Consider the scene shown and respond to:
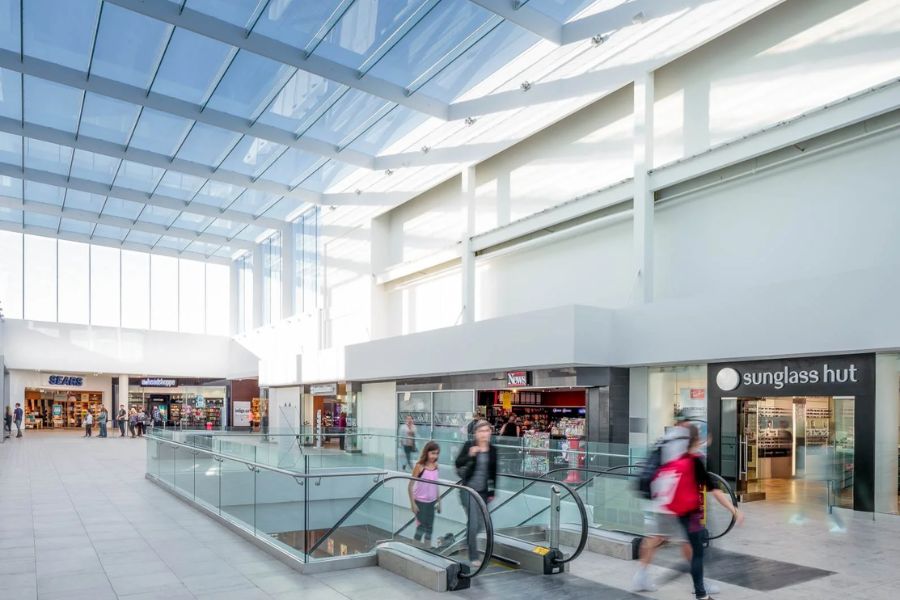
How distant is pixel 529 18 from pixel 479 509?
36.7ft

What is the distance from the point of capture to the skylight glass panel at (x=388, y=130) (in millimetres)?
20047

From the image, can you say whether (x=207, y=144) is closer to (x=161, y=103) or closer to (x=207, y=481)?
(x=161, y=103)

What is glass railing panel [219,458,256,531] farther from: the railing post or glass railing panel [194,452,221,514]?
the railing post

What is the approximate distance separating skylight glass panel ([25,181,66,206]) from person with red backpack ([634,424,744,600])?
27.5m

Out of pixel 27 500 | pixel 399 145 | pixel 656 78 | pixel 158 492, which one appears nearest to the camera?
pixel 27 500

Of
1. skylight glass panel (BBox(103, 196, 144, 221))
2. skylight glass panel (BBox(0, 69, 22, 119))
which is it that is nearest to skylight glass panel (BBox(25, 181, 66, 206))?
skylight glass panel (BBox(103, 196, 144, 221))

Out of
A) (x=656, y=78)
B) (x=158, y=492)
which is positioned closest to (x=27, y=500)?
(x=158, y=492)

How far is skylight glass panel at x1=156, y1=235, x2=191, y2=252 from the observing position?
3731 centimetres

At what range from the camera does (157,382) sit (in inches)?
1571

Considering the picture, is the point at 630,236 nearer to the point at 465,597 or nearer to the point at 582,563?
the point at 582,563

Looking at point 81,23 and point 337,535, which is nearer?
point 337,535

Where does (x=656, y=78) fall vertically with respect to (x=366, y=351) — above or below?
above

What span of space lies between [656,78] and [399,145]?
903 centimetres

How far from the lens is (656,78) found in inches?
Result: 619
